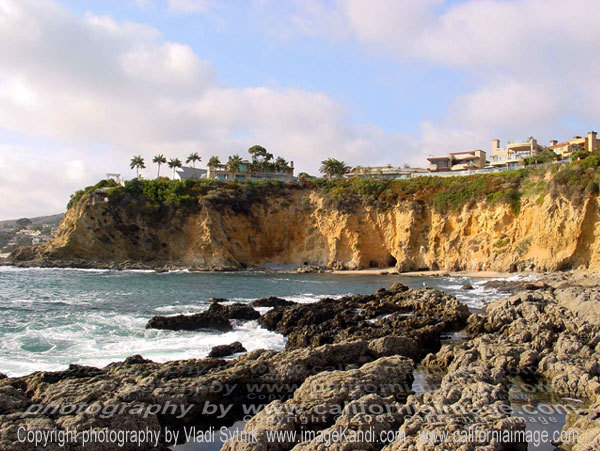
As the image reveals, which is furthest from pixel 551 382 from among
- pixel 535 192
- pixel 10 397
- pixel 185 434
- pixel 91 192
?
pixel 91 192

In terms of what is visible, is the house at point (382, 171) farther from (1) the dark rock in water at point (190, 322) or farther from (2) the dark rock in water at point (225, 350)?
(2) the dark rock in water at point (225, 350)

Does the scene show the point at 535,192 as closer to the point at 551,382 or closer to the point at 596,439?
the point at 551,382

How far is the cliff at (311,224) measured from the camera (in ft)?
183

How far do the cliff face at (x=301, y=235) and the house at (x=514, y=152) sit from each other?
2232 centimetres

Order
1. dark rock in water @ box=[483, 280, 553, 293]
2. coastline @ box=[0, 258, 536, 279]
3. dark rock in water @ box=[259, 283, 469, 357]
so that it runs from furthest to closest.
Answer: coastline @ box=[0, 258, 536, 279], dark rock in water @ box=[483, 280, 553, 293], dark rock in water @ box=[259, 283, 469, 357]

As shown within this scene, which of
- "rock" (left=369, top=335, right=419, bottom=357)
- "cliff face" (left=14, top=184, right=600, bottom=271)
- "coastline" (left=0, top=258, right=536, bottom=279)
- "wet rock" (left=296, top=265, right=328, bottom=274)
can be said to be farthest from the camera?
"wet rock" (left=296, top=265, right=328, bottom=274)

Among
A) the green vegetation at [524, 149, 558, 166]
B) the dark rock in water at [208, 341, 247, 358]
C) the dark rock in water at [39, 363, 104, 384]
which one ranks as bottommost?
the dark rock in water at [208, 341, 247, 358]

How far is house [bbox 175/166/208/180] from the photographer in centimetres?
8164

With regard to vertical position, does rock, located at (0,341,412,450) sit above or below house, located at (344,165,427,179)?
below

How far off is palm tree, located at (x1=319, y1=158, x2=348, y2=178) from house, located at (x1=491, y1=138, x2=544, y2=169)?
25034 millimetres

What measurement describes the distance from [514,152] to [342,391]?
79.0 metres

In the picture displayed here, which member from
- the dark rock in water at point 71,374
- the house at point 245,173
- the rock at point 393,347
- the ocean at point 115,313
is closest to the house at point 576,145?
the ocean at point 115,313

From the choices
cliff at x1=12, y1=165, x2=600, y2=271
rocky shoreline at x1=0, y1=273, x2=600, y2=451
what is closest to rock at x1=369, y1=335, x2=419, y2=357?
rocky shoreline at x1=0, y1=273, x2=600, y2=451

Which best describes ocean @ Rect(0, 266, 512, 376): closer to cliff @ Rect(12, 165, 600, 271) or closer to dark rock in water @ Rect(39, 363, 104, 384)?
dark rock in water @ Rect(39, 363, 104, 384)
